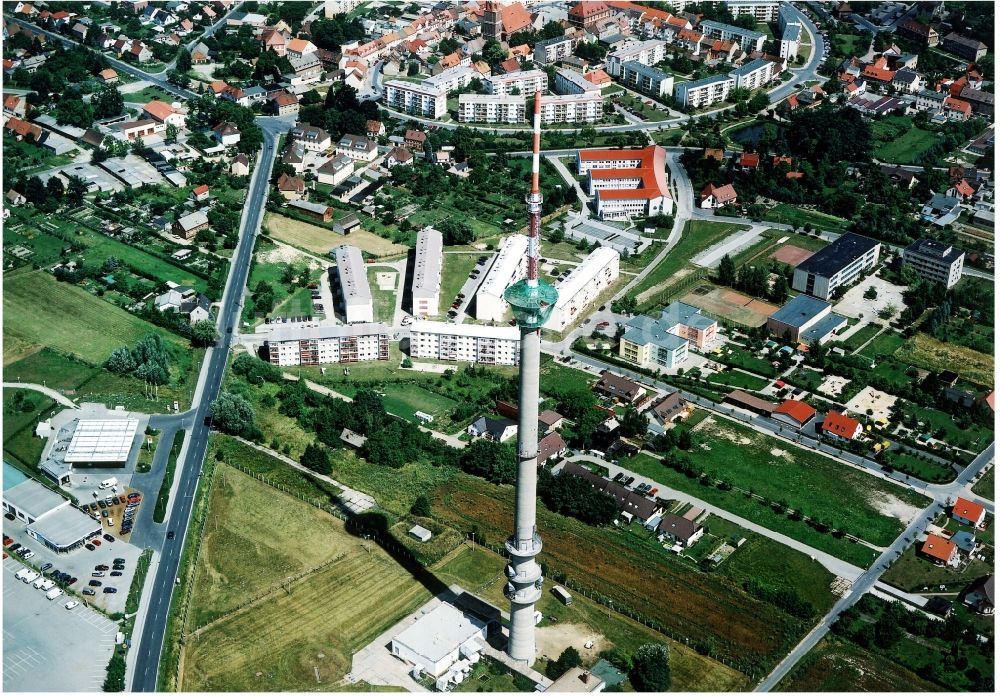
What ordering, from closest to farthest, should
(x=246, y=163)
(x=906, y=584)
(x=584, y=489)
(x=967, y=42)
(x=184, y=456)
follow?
(x=906, y=584), (x=584, y=489), (x=184, y=456), (x=246, y=163), (x=967, y=42)

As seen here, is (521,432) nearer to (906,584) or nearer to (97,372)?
(906,584)

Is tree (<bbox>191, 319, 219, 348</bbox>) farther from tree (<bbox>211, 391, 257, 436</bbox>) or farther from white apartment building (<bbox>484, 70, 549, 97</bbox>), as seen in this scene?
white apartment building (<bbox>484, 70, 549, 97</bbox>)

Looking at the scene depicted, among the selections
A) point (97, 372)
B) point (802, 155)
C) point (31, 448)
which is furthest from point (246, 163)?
point (802, 155)

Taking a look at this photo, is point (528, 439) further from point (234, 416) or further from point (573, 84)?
point (573, 84)

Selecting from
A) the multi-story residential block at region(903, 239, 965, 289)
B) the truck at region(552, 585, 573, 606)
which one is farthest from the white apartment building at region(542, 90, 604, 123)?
the truck at region(552, 585, 573, 606)

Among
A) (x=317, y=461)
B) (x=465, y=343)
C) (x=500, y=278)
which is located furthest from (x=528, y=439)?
(x=500, y=278)

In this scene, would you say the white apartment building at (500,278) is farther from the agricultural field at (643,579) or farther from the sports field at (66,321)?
the sports field at (66,321)
